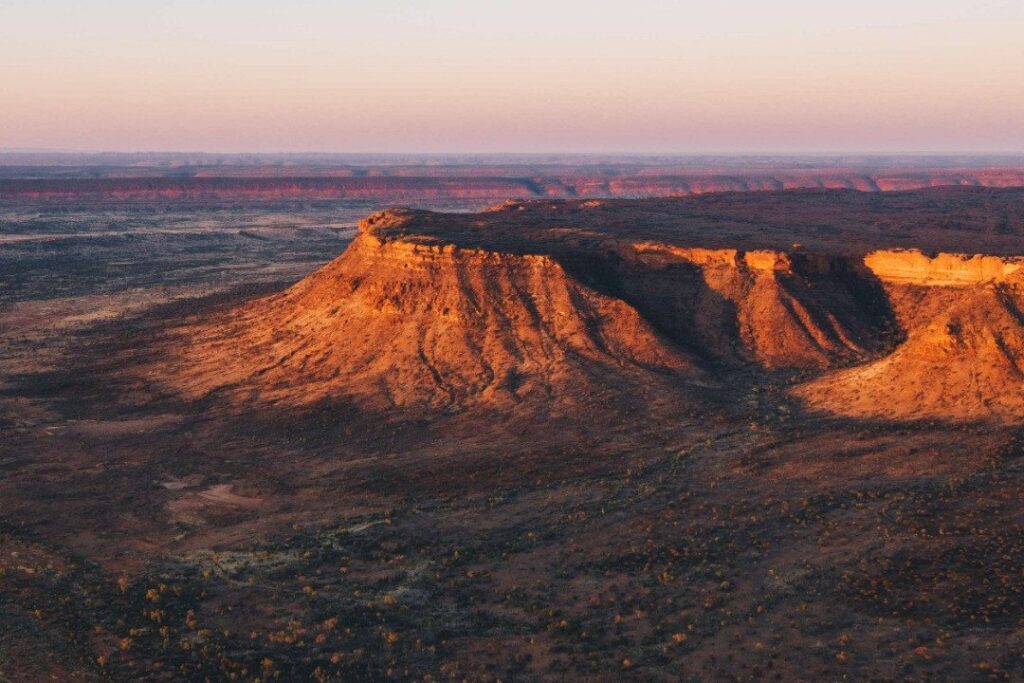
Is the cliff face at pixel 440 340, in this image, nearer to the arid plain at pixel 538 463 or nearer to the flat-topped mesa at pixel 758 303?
the arid plain at pixel 538 463

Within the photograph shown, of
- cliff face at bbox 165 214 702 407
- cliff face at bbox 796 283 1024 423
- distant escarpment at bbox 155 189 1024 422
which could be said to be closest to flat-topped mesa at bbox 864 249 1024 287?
distant escarpment at bbox 155 189 1024 422

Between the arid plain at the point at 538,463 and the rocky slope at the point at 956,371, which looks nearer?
the arid plain at the point at 538,463

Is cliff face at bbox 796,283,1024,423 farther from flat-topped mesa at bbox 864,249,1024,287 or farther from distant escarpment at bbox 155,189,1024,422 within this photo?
flat-topped mesa at bbox 864,249,1024,287

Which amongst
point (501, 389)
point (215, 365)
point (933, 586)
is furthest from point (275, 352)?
point (933, 586)

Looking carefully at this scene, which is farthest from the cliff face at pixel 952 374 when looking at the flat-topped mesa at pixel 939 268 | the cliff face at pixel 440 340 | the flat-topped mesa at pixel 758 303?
the cliff face at pixel 440 340

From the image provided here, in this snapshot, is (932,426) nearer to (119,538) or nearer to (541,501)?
(541,501)

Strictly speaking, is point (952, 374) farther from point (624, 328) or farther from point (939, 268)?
point (624, 328)
